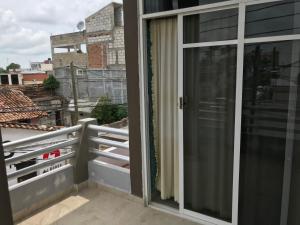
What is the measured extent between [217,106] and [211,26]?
0.66 m

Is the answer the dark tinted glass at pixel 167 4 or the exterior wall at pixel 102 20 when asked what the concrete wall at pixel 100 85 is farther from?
the dark tinted glass at pixel 167 4

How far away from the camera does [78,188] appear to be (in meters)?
3.06

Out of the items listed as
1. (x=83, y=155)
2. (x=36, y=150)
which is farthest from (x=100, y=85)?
(x=36, y=150)

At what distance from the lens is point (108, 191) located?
9.93 ft

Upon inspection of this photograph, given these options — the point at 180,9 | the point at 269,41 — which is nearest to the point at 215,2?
the point at 180,9

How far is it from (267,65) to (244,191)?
3.40 ft

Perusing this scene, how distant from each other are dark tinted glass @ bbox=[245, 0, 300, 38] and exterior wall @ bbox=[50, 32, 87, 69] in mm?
18495

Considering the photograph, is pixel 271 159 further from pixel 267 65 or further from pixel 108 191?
pixel 108 191

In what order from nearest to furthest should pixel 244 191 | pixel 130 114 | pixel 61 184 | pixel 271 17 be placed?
pixel 271 17
pixel 244 191
pixel 130 114
pixel 61 184

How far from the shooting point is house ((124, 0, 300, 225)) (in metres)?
1.80

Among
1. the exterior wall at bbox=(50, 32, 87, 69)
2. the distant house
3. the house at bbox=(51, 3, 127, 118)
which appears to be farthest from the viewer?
the exterior wall at bbox=(50, 32, 87, 69)

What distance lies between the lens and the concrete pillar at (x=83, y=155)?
304cm

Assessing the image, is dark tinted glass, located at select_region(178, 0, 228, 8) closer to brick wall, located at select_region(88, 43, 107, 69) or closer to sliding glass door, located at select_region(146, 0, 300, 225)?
sliding glass door, located at select_region(146, 0, 300, 225)

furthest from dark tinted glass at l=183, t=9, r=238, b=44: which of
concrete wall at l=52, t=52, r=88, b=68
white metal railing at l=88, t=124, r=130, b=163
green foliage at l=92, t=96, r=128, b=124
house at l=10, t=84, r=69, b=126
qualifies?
concrete wall at l=52, t=52, r=88, b=68
